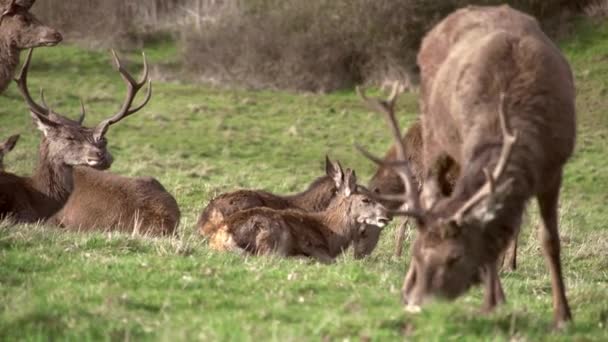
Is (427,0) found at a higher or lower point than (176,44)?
higher

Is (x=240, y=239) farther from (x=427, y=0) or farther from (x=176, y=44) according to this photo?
(x=176, y=44)

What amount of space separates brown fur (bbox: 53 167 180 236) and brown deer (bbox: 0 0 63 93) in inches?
71.7

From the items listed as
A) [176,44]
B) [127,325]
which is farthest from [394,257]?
[176,44]

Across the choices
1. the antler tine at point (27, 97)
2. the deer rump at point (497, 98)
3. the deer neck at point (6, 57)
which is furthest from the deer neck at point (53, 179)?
the deer rump at point (497, 98)

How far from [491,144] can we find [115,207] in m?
5.78

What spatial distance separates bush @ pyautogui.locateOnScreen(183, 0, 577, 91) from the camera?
3497cm

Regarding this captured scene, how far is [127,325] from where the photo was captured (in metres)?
6.14

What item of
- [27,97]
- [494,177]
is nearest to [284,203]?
[27,97]

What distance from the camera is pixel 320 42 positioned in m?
36.6

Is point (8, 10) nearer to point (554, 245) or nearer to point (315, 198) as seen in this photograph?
point (315, 198)

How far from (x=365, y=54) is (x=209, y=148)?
13.9 meters

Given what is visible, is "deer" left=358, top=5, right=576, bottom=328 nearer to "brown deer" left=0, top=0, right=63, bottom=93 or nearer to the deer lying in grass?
the deer lying in grass

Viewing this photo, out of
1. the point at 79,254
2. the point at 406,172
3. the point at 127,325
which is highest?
the point at 406,172

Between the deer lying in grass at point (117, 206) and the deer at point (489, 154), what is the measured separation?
4.16 meters
